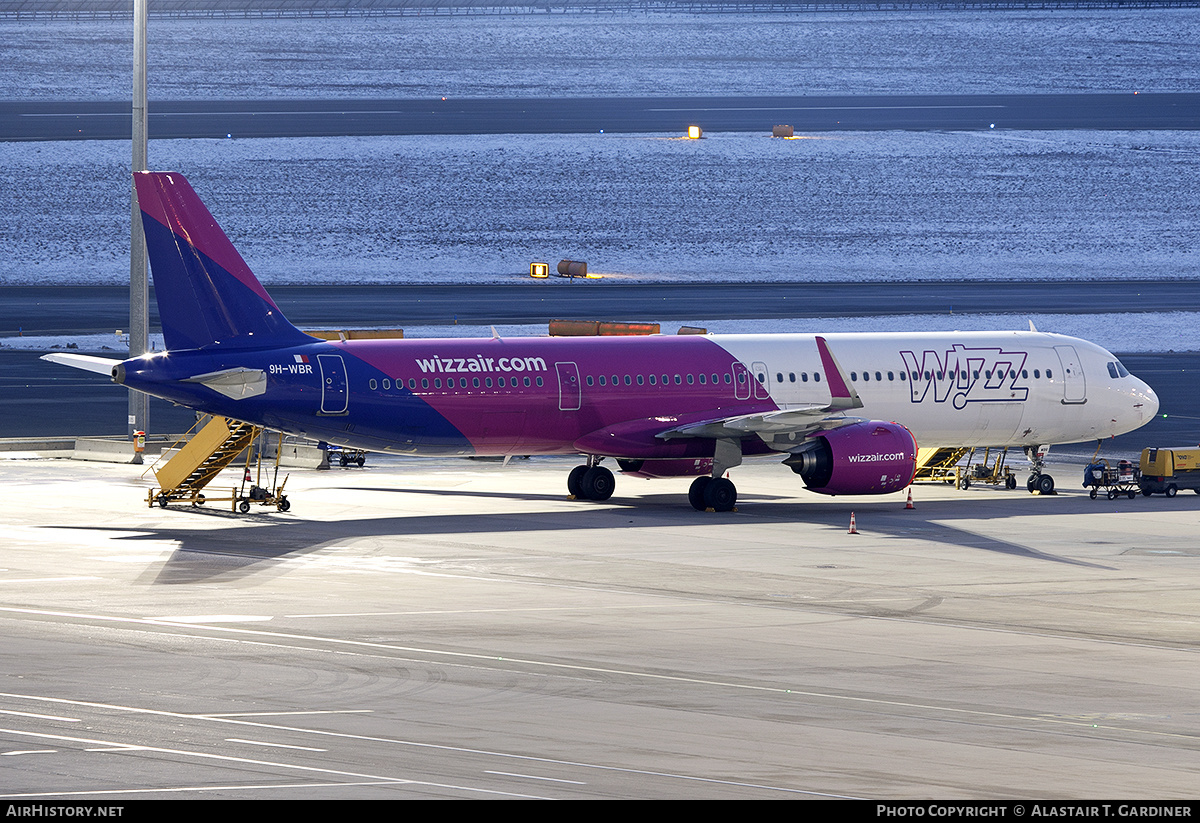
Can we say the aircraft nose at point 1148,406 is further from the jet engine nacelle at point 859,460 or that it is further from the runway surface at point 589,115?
the runway surface at point 589,115

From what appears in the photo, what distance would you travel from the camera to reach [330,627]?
2545cm

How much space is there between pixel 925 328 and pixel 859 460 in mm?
42635

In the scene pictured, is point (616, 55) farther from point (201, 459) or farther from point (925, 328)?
point (201, 459)

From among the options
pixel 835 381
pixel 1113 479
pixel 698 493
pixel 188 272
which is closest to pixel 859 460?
pixel 835 381

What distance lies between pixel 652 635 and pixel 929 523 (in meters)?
15.4

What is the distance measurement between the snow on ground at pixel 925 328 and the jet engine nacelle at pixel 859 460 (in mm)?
36172

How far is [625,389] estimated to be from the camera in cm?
4138

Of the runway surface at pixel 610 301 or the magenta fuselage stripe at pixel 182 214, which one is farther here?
the runway surface at pixel 610 301

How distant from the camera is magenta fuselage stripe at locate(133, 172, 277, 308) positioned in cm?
3800

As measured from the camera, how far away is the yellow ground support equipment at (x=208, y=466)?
132ft

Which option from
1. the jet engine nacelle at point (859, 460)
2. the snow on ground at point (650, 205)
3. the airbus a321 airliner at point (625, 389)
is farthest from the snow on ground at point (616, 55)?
the jet engine nacelle at point (859, 460)

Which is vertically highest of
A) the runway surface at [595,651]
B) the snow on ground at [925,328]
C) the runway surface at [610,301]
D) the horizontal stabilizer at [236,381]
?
the runway surface at [610,301]

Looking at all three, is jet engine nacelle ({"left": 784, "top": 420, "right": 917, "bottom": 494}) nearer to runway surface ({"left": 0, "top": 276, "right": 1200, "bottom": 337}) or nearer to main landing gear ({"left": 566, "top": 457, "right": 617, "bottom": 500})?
main landing gear ({"left": 566, "top": 457, "right": 617, "bottom": 500})
